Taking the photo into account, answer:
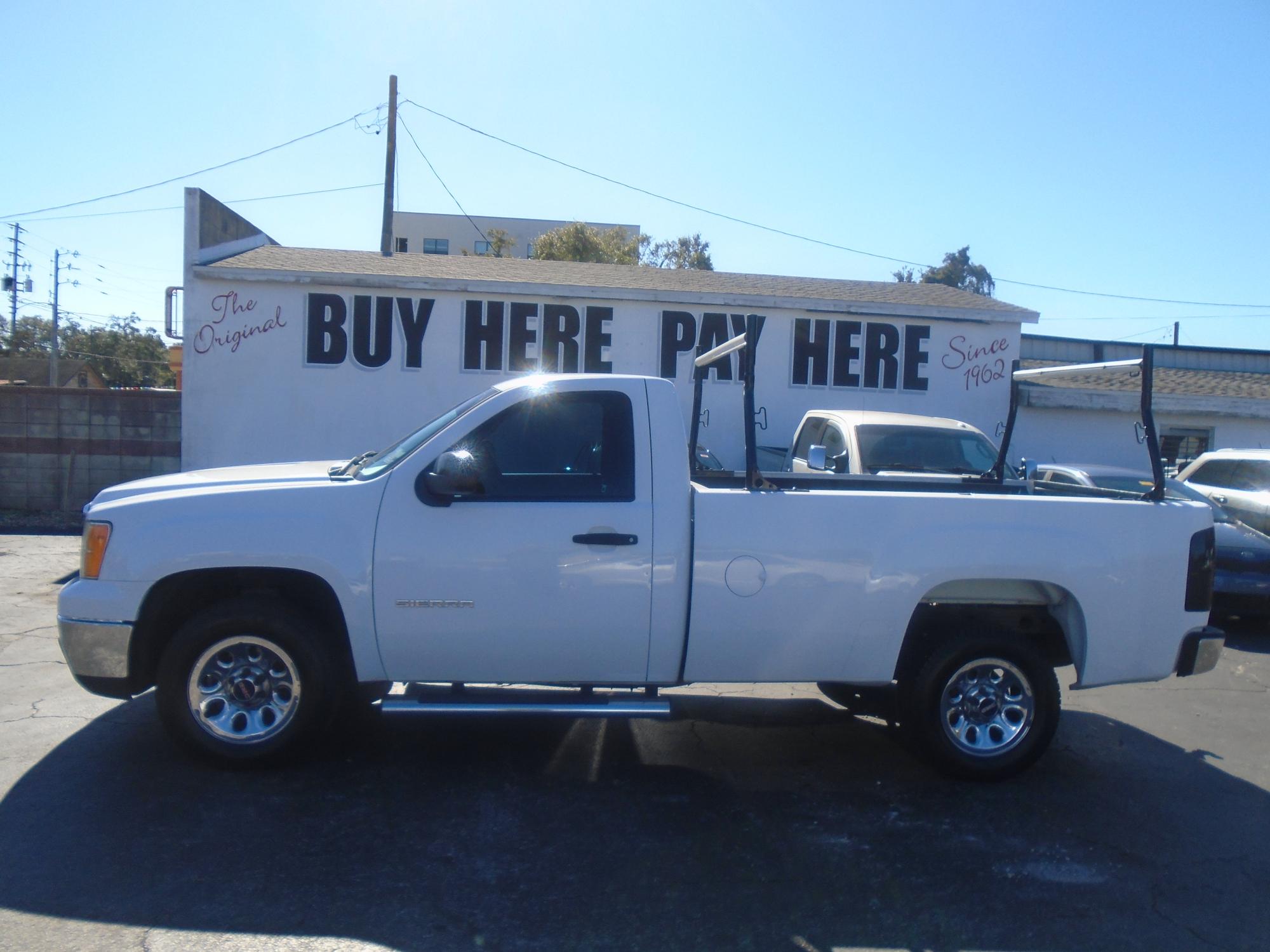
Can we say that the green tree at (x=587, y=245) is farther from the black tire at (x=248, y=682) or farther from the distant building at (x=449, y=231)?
the black tire at (x=248, y=682)

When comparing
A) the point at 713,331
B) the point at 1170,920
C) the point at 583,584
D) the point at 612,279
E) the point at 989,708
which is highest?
the point at 612,279

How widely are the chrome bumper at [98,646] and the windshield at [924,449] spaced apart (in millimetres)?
6251

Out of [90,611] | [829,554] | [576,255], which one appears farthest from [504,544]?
[576,255]

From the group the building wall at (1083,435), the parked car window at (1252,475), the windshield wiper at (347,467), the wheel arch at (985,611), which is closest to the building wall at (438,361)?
the building wall at (1083,435)

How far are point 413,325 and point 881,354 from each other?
6985mm

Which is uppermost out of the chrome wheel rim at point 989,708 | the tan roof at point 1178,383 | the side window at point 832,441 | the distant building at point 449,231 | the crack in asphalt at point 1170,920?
the distant building at point 449,231

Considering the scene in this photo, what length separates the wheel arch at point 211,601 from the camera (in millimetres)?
4785

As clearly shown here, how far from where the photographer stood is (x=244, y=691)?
4875 mm

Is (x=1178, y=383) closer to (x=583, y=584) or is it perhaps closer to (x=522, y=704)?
(x=583, y=584)

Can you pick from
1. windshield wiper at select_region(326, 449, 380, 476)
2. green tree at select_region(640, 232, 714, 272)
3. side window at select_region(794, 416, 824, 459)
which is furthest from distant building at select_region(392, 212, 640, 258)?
windshield wiper at select_region(326, 449, 380, 476)

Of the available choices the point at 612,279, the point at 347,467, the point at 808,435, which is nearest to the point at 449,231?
the point at 612,279

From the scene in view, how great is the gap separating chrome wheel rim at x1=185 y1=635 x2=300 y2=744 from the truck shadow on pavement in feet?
0.78

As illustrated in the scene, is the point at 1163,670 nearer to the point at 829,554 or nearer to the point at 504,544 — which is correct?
the point at 829,554

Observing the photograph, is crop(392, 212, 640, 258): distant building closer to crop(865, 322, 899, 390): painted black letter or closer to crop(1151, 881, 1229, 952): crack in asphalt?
crop(865, 322, 899, 390): painted black letter
